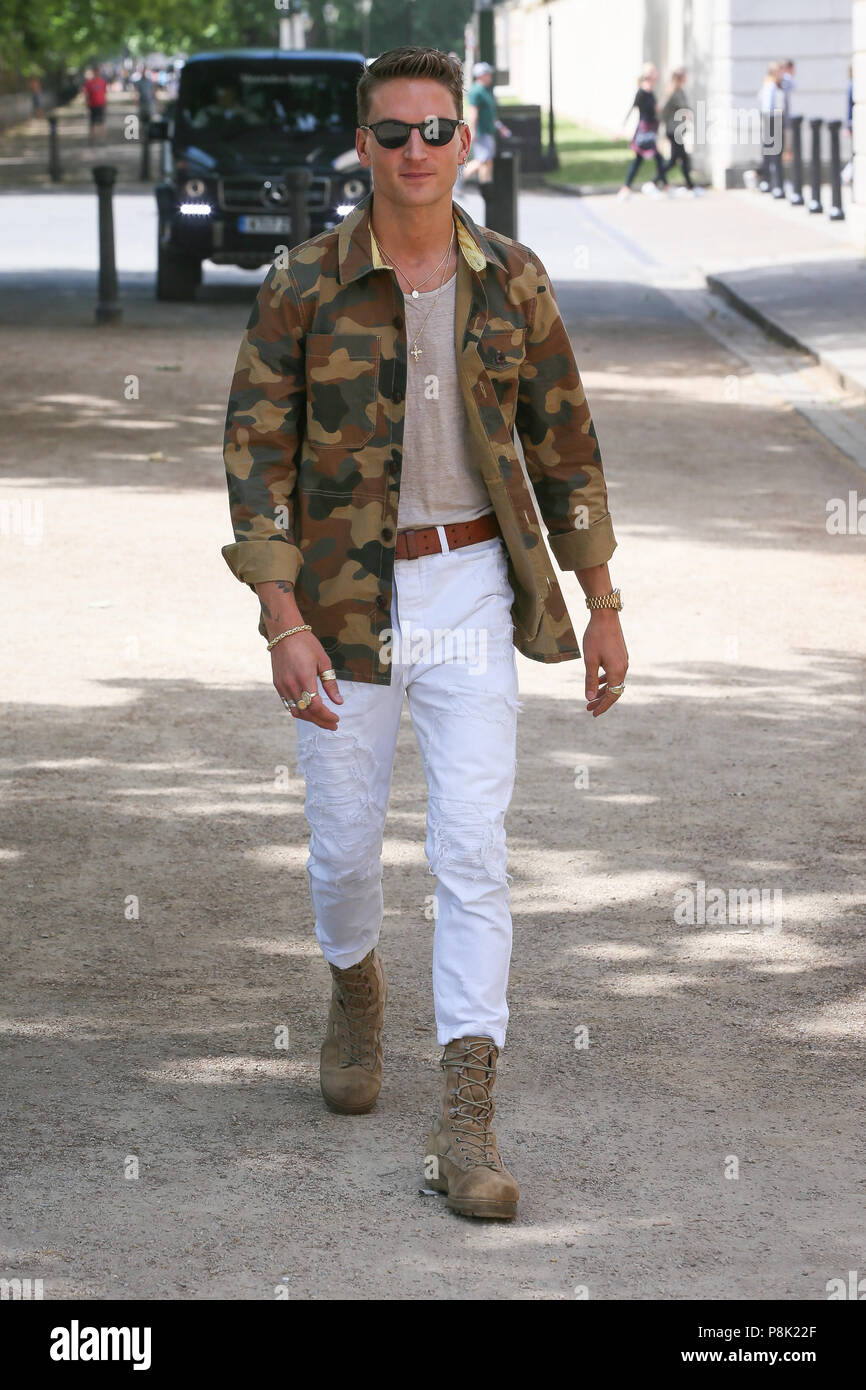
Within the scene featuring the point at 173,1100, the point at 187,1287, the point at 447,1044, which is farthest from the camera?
the point at 173,1100

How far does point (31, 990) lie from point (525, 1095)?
4.03 ft

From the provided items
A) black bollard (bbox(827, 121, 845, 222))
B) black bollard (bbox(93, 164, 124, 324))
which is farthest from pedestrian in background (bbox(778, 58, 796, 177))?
black bollard (bbox(93, 164, 124, 324))

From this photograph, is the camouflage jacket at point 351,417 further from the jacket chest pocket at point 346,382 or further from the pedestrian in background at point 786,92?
the pedestrian in background at point 786,92

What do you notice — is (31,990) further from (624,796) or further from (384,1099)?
(624,796)

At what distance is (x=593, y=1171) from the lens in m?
3.88

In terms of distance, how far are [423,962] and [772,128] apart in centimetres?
2976

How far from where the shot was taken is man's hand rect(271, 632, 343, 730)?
147 inches

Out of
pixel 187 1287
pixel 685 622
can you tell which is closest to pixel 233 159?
pixel 685 622

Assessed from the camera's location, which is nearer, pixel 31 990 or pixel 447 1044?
pixel 447 1044

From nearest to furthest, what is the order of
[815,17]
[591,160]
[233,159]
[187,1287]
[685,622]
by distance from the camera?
1. [187,1287]
2. [685,622]
3. [233,159]
4. [815,17]
5. [591,160]

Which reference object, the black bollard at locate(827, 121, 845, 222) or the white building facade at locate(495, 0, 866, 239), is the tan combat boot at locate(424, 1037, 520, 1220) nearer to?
the black bollard at locate(827, 121, 845, 222)

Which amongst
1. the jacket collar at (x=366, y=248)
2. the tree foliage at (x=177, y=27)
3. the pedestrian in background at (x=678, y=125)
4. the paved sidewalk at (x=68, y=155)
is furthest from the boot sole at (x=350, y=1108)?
the pedestrian in background at (x=678, y=125)

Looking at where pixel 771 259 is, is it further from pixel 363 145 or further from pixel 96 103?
pixel 96 103

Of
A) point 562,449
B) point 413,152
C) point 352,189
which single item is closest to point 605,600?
point 562,449
